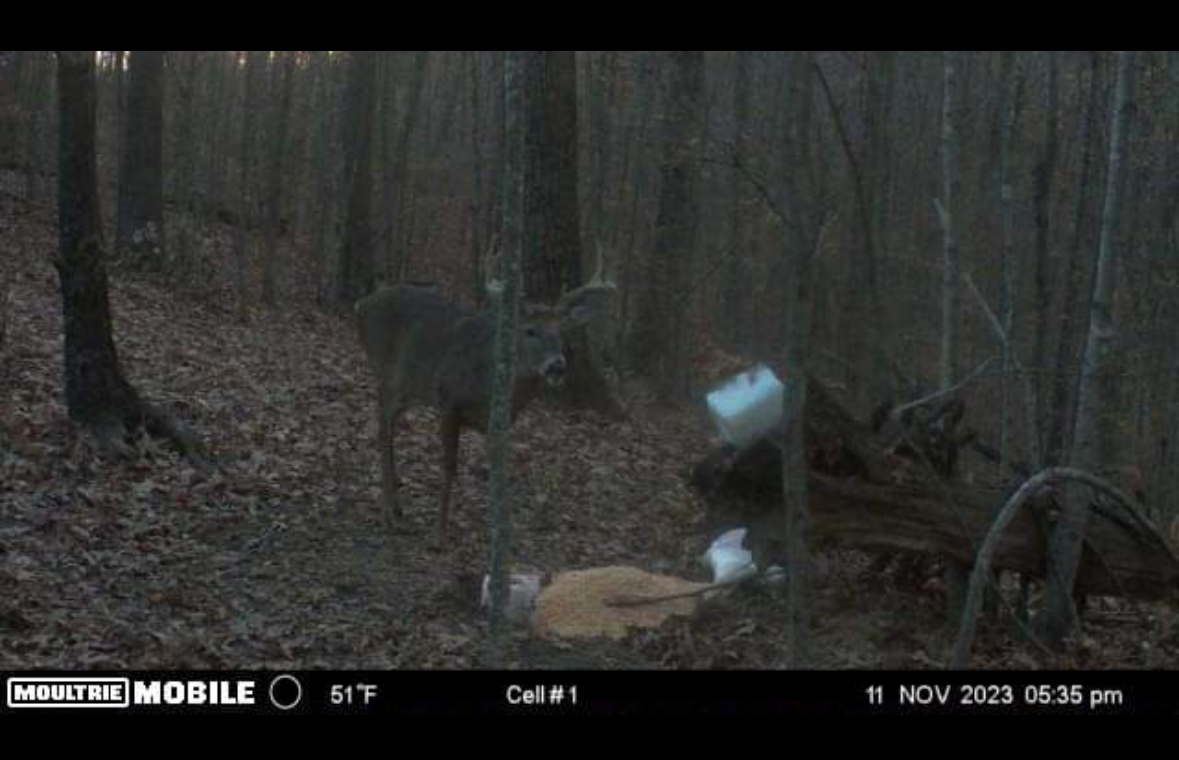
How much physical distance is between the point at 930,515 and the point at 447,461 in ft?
10.6

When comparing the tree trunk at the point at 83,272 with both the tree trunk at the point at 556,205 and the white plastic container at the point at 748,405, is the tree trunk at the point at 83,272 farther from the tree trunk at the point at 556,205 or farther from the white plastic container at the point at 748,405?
the tree trunk at the point at 556,205

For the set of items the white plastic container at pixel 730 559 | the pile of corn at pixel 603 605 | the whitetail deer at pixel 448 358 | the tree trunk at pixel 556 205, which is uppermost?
the tree trunk at pixel 556 205

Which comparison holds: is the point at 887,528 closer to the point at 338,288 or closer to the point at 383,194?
the point at 338,288

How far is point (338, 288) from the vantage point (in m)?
17.4

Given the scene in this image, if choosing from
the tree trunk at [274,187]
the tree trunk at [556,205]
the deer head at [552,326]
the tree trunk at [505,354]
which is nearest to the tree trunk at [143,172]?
the tree trunk at [274,187]

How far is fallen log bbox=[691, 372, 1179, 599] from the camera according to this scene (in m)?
7.05

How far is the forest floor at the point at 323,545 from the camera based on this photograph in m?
6.64
